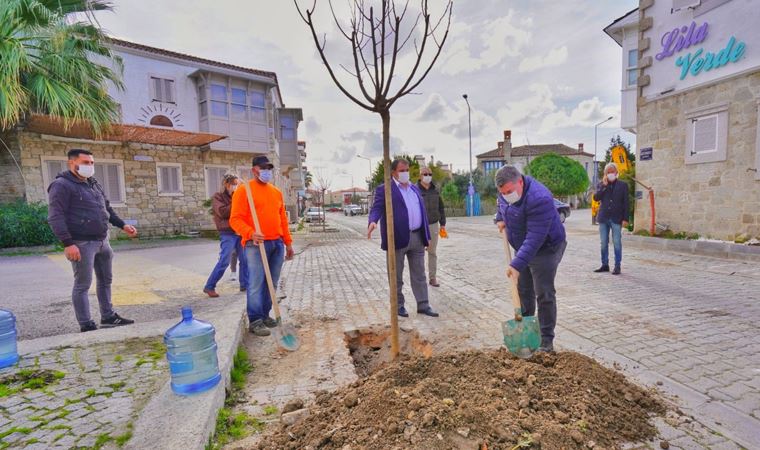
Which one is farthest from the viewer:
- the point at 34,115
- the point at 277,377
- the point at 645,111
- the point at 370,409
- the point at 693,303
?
the point at 34,115

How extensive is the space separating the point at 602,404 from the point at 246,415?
2177 mm

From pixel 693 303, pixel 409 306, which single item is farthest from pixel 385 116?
pixel 693 303

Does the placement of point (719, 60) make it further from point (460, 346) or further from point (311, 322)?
point (311, 322)

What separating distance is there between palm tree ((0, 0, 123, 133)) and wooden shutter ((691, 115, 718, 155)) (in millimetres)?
15620

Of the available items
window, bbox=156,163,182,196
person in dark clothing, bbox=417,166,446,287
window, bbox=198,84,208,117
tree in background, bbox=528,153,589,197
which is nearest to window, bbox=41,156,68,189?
window, bbox=156,163,182,196

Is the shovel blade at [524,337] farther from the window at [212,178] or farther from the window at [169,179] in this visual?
the window at [212,178]

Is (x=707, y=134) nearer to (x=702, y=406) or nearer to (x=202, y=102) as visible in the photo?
(x=702, y=406)

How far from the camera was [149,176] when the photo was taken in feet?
50.2

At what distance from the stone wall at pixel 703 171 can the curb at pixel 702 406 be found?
25.0 ft

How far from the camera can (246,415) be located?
8.09 ft

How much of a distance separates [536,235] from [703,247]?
25.7 feet

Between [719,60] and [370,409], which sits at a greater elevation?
[719,60]

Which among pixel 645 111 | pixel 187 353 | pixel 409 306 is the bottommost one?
pixel 409 306

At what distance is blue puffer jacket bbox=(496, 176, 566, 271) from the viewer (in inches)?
117
